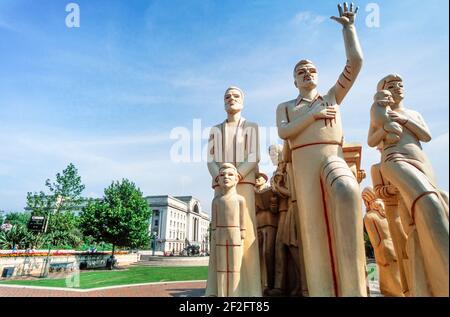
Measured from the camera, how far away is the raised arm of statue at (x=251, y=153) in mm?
4375

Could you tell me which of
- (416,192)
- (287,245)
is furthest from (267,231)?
(416,192)

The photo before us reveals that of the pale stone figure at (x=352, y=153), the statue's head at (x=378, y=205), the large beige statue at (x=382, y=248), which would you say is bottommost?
the large beige statue at (x=382, y=248)

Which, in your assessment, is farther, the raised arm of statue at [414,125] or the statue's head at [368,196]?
the statue's head at [368,196]

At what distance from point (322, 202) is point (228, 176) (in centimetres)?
129

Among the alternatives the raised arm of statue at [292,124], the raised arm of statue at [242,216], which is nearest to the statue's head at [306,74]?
the raised arm of statue at [292,124]

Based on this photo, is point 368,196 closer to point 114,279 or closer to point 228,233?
point 228,233

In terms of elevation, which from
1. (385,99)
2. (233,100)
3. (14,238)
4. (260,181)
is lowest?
(14,238)

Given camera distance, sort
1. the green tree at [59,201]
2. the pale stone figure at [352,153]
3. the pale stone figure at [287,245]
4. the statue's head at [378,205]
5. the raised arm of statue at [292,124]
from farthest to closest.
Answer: the green tree at [59,201], the statue's head at [378,205], the pale stone figure at [352,153], the pale stone figure at [287,245], the raised arm of statue at [292,124]

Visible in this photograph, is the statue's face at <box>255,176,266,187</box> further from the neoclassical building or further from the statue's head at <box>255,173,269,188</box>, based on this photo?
the neoclassical building

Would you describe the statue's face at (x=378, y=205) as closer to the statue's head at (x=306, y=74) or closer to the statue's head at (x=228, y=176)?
the statue's head at (x=306, y=74)

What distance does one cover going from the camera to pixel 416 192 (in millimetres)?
3287

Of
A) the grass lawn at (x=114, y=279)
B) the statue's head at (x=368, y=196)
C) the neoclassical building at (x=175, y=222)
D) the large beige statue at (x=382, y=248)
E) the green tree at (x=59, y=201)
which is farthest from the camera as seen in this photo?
the neoclassical building at (x=175, y=222)
